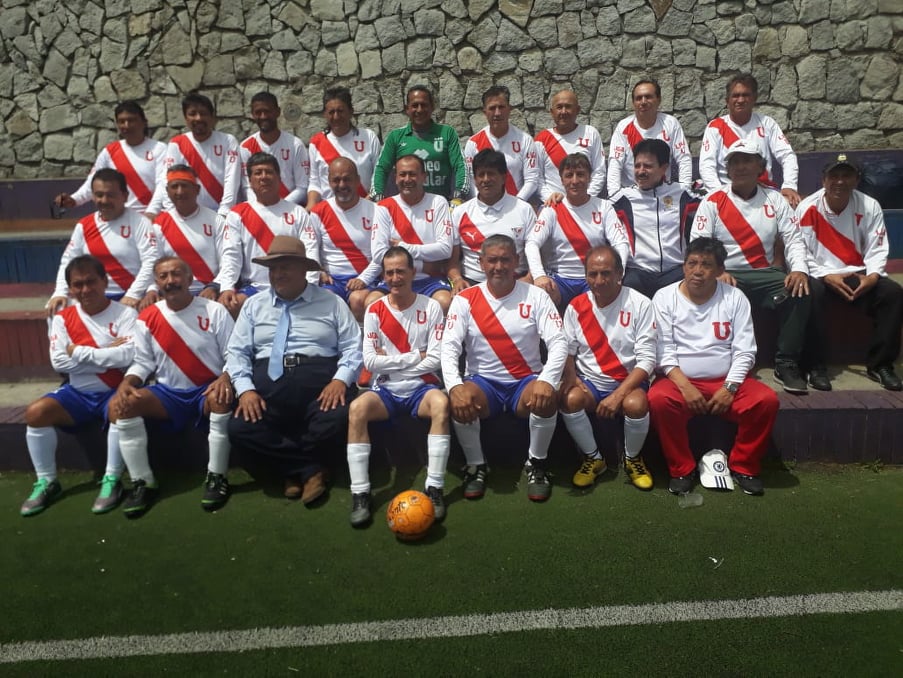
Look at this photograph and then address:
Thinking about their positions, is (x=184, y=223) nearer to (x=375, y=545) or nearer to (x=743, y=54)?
(x=375, y=545)

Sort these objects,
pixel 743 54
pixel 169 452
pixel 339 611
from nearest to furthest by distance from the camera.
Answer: pixel 339 611, pixel 169 452, pixel 743 54

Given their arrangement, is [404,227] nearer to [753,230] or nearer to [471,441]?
[471,441]

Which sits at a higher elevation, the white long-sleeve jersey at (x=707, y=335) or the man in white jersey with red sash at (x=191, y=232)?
the man in white jersey with red sash at (x=191, y=232)

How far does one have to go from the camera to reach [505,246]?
4020 millimetres

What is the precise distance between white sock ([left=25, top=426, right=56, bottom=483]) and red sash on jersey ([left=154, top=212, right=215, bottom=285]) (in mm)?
1597

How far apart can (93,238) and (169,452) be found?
6.21ft

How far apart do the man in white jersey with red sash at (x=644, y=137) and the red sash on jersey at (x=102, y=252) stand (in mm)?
4056

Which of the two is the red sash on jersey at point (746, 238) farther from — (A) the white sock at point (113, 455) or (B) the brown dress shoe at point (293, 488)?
(A) the white sock at point (113, 455)

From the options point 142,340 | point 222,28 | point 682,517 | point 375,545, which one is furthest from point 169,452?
point 222,28

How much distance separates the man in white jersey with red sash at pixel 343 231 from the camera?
5.12 m

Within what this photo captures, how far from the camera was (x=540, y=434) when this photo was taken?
12.8 ft

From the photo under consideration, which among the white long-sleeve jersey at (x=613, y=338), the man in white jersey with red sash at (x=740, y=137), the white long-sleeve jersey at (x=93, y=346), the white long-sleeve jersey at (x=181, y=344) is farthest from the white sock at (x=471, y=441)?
the man in white jersey with red sash at (x=740, y=137)

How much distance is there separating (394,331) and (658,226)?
2.30 m

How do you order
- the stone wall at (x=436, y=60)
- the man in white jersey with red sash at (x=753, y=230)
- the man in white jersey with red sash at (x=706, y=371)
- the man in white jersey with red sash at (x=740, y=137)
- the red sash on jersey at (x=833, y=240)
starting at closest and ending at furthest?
1. the man in white jersey with red sash at (x=706, y=371)
2. the man in white jersey with red sash at (x=753, y=230)
3. the red sash on jersey at (x=833, y=240)
4. the man in white jersey with red sash at (x=740, y=137)
5. the stone wall at (x=436, y=60)
